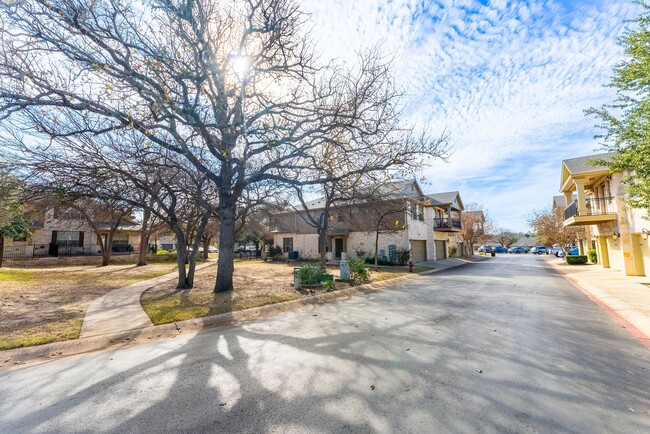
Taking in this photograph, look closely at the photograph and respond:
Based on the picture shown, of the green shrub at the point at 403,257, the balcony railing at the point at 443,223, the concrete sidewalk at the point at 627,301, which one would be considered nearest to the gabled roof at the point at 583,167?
the concrete sidewalk at the point at 627,301

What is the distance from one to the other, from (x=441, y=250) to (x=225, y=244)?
3189 centimetres

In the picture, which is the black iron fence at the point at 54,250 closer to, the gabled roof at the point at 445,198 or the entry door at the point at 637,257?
the gabled roof at the point at 445,198

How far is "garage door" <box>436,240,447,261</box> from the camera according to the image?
35.7m

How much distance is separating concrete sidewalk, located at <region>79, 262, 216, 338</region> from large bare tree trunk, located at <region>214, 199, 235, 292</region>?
270cm

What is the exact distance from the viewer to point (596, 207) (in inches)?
839

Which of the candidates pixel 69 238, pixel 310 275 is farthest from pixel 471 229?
pixel 69 238

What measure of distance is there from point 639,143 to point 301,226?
96.6 feet

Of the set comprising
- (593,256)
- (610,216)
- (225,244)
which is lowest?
(593,256)

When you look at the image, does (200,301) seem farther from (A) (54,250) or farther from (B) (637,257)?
(A) (54,250)

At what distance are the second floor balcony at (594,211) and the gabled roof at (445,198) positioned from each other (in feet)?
42.6

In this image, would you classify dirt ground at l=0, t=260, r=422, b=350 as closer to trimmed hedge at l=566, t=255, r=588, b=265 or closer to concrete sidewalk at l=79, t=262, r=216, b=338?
concrete sidewalk at l=79, t=262, r=216, b=338

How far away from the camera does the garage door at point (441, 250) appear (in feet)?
117

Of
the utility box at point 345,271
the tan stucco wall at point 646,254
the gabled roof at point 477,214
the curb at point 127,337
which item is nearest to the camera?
the curb at point 127,337

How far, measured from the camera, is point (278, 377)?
160 inches
